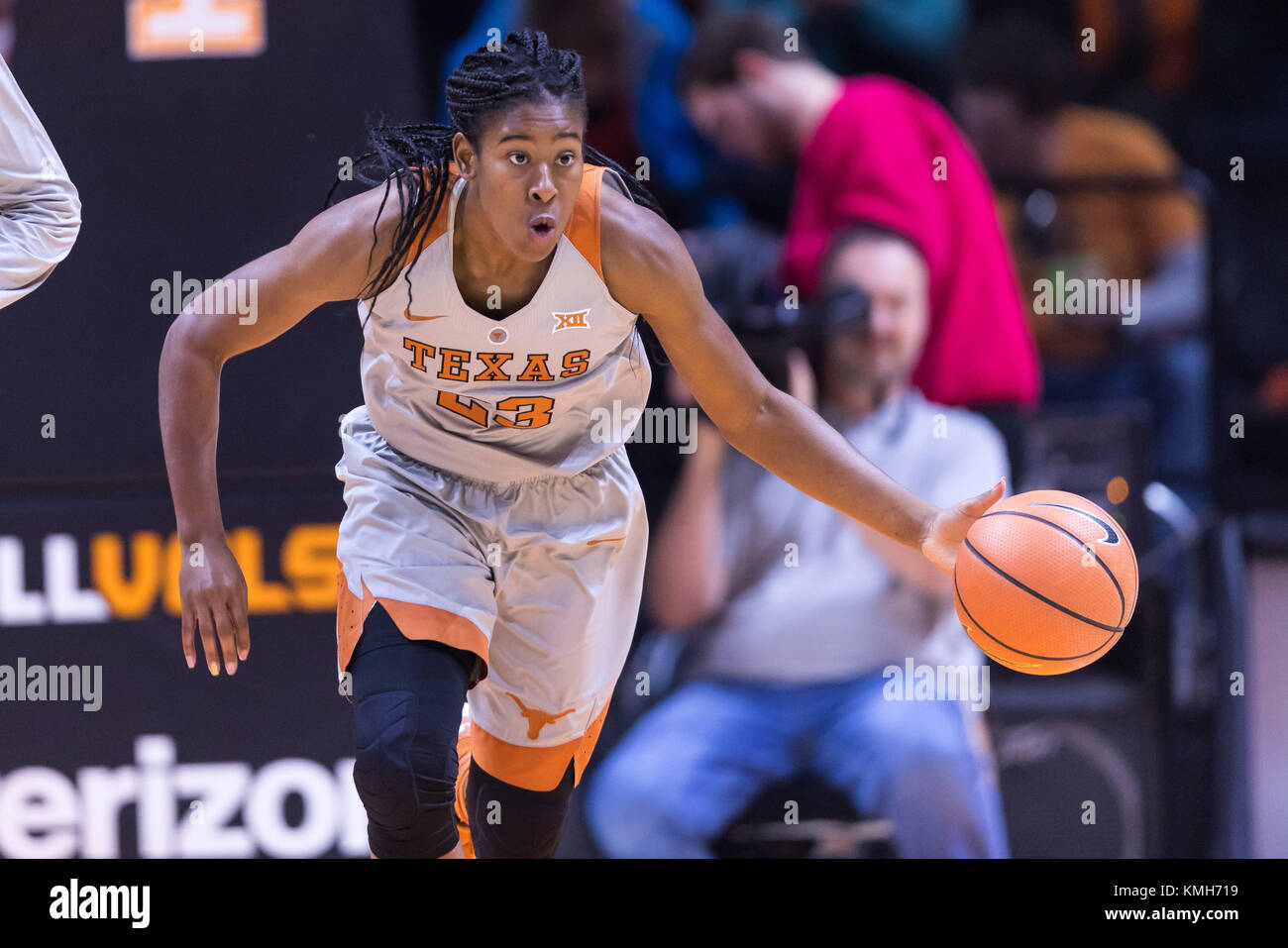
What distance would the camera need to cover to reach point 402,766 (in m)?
2.45

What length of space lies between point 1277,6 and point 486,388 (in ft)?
13.4

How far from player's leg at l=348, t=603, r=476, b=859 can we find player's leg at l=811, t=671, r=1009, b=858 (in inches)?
63.3

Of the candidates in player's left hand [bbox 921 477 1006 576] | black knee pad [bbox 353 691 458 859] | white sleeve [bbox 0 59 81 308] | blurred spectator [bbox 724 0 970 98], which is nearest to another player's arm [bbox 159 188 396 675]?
black knee pad [bbox 353 691 458 859]

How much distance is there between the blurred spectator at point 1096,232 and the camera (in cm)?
432

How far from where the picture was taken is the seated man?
3.94 m

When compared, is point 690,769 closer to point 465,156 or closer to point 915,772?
point 915,772

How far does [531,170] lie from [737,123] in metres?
1.73

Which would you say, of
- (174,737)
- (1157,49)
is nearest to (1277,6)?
(1157,49)

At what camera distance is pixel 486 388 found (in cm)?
273

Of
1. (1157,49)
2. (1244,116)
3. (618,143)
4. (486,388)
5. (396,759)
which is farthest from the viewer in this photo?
(1244,116)

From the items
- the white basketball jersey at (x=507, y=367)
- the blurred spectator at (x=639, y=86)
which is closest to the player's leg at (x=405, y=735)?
the white basketball jersey at (x=507, y=367)

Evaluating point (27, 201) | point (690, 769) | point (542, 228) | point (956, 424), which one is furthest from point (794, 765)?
point (27, 201)

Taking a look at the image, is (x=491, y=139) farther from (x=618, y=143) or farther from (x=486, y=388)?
(x=618, y=143)

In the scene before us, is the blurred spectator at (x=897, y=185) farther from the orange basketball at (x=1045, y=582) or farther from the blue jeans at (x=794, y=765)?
the orange basketball at (x=1045, y=582)
